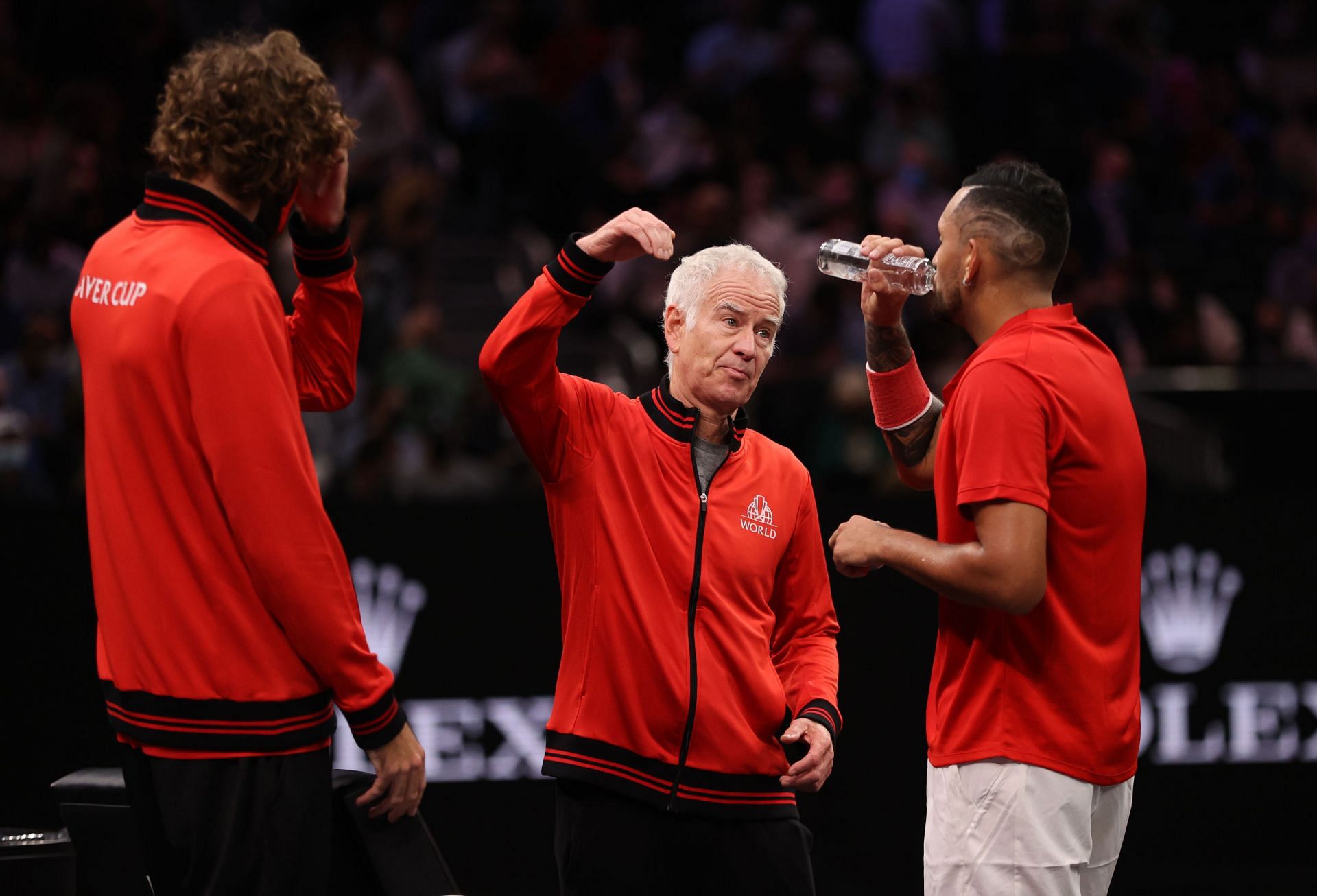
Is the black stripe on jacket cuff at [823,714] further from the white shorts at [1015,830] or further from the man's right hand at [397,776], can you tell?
the man's right hand at [397,776]

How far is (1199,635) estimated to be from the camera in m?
5.69

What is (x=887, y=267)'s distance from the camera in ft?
10.5

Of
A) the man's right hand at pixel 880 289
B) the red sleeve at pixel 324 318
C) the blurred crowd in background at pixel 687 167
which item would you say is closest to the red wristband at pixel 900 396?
the man's right hand at pixel 880 289

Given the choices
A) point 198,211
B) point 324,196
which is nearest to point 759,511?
point 324,196

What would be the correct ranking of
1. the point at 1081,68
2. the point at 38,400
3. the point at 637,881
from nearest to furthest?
1. the point at 637,881
2. the point at 38,400
3. the point at 1081,68

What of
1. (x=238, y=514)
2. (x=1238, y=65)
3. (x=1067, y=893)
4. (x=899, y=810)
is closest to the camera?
(x=238, y=514)

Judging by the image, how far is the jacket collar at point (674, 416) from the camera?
3266 millimetres

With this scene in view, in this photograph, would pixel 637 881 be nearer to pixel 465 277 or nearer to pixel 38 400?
pixel 38 400

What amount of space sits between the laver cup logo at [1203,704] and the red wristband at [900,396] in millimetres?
2642

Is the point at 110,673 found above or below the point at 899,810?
above

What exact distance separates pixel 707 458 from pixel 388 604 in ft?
8.18

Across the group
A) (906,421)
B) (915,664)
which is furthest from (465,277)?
(906,421)

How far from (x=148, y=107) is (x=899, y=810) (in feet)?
21.0

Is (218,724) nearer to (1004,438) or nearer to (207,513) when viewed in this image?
(207,513)
